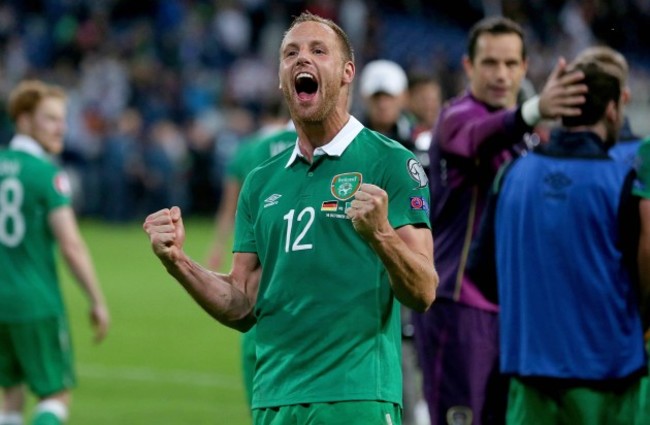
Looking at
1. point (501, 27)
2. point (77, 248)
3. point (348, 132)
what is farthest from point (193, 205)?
point (348, 132)

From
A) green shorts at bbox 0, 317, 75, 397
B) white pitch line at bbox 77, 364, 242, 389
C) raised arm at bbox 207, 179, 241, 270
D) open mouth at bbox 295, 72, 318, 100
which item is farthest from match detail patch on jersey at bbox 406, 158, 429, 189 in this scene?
white pitch line at bbox 77, 364, 242, 389

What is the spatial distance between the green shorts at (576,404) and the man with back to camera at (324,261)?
1100mm

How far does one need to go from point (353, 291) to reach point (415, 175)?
466mm

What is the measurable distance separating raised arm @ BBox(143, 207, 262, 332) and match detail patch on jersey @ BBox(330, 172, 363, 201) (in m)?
0.53

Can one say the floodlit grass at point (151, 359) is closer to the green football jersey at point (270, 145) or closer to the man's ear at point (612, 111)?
the green football jersey at point (270, 145)

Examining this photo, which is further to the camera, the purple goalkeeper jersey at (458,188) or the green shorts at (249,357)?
the green shorts at (249,357)

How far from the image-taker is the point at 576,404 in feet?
19.4

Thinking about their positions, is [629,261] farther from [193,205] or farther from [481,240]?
[193,205]

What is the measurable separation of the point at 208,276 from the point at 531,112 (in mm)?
1841

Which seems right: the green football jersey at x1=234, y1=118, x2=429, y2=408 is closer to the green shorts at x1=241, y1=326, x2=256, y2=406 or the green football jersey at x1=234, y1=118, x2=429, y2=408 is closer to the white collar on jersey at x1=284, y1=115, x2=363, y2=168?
the white collar on jersey at x1=284, y1=115, x2=363, y2=168

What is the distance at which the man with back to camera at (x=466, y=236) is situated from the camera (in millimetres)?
7051

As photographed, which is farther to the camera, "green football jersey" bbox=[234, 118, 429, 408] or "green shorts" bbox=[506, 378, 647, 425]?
"green shorts" bbox=[506, 378, 647, 425]

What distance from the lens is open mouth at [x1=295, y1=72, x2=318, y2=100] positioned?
4992 mm

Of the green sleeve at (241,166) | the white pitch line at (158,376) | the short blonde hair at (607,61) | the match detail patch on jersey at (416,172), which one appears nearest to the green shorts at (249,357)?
the green sleeve at (241,166)
